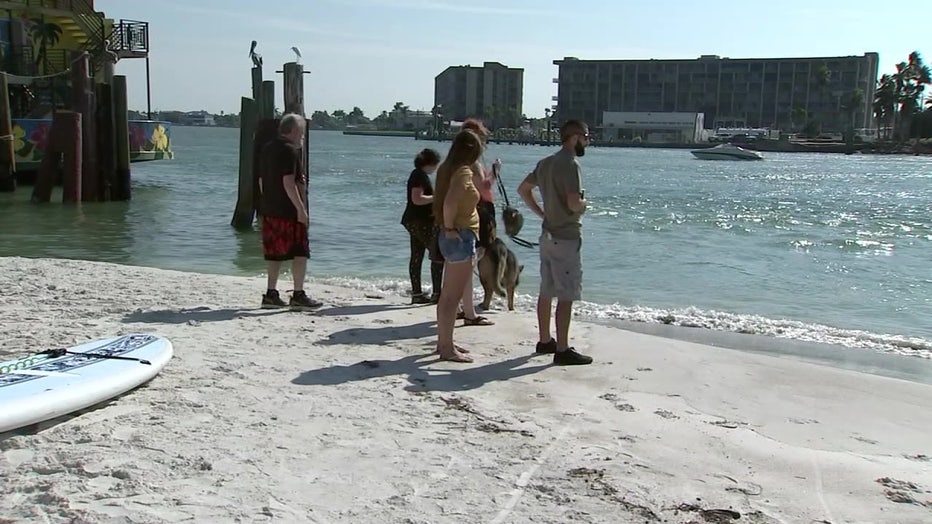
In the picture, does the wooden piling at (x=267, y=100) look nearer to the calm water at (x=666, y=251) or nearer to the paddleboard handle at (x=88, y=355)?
the calm water at (x=666, y=251)

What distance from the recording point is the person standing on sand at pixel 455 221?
221 inches

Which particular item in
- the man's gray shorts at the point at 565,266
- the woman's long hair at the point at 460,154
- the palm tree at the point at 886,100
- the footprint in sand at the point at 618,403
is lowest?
the footprint in sand at the point at 618,403

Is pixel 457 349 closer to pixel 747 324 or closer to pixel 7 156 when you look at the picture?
pixel 747 324

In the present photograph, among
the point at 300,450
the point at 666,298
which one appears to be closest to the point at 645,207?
the point at 666,298

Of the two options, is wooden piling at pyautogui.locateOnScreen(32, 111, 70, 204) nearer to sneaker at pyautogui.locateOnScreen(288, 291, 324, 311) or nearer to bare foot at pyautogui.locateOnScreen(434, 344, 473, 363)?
sneaker at pyautogui.locateOnScreen(288, 291, 324, 311)

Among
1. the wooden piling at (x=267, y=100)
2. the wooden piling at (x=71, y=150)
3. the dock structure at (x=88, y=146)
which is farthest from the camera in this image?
the dock structure at (x=88, y=146)

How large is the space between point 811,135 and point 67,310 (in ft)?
498

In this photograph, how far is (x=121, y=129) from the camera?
76.4ft

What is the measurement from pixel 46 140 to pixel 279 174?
21467 millimetres

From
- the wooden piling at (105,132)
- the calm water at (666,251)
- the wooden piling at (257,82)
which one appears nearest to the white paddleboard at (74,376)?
the calm water at (666,251)

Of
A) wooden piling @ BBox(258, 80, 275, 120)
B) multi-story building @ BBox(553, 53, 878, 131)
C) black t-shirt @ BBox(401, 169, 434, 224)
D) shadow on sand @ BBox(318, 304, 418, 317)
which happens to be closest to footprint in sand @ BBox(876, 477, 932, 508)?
black t-shirt @ BBox(401, 169, 434, 224)

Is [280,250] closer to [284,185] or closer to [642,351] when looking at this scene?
[284,185]

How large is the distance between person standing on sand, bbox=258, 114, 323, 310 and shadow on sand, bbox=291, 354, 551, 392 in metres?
1.81

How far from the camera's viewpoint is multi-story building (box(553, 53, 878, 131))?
524 ft
